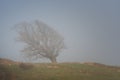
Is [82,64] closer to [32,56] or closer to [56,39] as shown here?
[56,39]

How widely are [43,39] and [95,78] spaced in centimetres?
641

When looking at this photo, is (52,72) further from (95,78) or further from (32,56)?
(32,56)

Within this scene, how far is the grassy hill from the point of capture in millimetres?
14406

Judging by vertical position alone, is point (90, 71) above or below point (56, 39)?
below

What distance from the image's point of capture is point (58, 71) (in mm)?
15422

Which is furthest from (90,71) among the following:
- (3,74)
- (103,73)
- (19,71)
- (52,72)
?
(3,74)

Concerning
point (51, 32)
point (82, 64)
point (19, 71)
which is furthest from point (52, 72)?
point (51, 32)

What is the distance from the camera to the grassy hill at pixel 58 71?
14.4m

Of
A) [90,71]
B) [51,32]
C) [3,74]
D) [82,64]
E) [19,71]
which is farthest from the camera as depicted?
[51,32]

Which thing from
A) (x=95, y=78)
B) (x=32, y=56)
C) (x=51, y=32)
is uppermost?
(x=51, y=32)

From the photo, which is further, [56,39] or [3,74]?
[56,39]

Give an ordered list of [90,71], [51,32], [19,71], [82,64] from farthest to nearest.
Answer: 1. [51,32]
2. [82,64]
3. [90,71]
4. [19,71]

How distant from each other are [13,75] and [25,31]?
234 inches

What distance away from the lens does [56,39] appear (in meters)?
19.6
